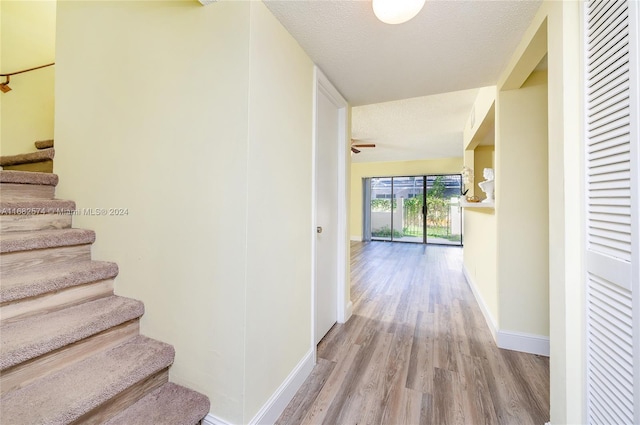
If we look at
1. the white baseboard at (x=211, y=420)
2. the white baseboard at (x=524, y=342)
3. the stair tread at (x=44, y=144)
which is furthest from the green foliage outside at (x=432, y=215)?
the stair tread at (x=44, y=144)

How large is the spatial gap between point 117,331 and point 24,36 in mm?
3345

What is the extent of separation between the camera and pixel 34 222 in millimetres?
1530

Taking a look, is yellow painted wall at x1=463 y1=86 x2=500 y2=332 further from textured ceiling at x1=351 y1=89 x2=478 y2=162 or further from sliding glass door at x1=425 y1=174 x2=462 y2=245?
sliding glass door at x1=425 y1=174 x2=462 y2=245

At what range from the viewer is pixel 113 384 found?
1080 millimetres

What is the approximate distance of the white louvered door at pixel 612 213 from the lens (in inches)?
31.9

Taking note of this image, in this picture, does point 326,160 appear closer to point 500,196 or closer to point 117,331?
point 500,196

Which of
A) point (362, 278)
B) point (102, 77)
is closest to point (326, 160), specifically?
point (102, 77)

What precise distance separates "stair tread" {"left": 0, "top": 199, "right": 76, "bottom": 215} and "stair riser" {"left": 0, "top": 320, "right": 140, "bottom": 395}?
91cm

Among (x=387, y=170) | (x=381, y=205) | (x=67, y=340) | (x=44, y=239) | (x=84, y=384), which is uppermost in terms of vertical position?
(x=387, y=170)

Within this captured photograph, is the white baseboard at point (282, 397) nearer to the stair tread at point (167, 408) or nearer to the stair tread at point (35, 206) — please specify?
the stair tread at point (167, 408)

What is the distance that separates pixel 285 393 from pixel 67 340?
1.10 metres

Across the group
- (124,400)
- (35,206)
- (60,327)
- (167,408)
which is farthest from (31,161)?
(167,408)

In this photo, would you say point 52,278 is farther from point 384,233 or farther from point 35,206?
point 384,233

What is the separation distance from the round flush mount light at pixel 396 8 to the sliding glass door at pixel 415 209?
6.73 m
